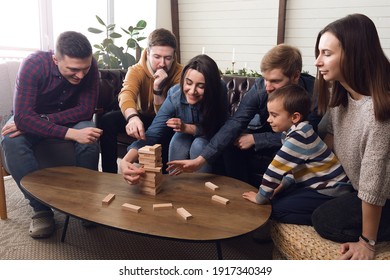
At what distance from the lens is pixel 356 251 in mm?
1096

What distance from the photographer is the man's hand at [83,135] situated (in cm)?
178

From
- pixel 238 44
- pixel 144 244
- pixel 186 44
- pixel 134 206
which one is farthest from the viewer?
pixel 186 44

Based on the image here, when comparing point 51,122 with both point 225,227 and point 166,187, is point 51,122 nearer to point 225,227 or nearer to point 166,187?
point 166,187

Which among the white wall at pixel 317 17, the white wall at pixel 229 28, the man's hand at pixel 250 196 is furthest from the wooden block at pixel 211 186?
the white wall at pixel 229 28

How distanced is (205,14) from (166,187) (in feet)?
14.0

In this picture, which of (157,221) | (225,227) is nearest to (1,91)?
(157,221)

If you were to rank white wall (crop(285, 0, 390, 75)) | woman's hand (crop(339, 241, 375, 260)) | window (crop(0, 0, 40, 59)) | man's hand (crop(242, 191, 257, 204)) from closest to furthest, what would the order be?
1. woman's hand (crop(339, 241, 375, 260))
2. man's hand (crop(242, 191, 257, 204))
3. window (crop(0, 0, 40, 59))
4. white wall (crop(285, 0, 390, 75))

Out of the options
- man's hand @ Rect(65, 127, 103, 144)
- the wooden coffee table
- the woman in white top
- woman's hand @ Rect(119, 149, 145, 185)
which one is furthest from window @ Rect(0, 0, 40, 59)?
the woman in white top

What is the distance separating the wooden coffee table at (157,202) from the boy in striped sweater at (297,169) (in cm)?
8

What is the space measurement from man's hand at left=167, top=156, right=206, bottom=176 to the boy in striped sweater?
0.31 m

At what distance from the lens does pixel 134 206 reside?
1230 millimetres

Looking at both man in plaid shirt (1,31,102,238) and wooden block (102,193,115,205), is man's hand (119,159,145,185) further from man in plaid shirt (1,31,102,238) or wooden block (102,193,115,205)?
man in plaid shirt (1,31,102,238)

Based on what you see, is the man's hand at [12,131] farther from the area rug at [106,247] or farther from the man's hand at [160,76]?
the man's hand at [160,76]

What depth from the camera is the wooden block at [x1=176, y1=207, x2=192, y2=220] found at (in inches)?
45.7
